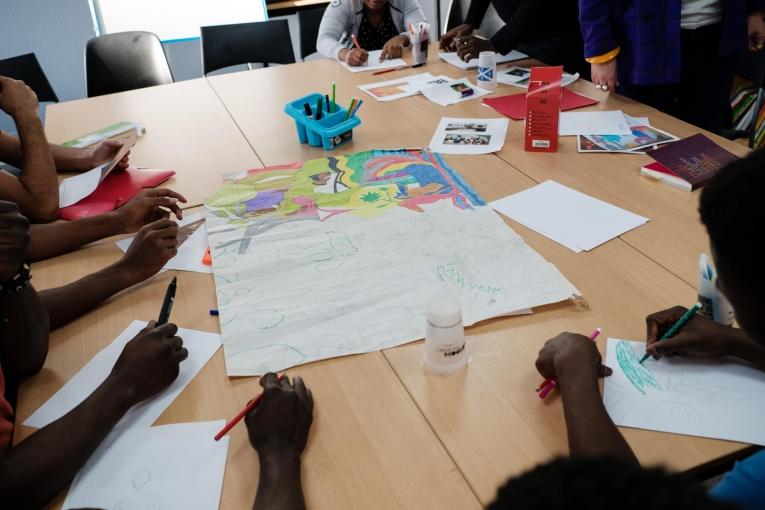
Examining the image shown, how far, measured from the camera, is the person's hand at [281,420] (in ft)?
2.85

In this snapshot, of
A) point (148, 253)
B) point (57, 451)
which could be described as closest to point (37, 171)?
point (148, 253)

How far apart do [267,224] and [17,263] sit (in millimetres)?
544

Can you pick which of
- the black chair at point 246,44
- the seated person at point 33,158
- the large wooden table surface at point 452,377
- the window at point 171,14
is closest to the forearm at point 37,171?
the seated person at point 33,158

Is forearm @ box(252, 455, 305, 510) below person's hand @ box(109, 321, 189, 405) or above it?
below

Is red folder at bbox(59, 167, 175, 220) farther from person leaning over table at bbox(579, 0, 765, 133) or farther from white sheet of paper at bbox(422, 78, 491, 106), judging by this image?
person leaning over table at bbox(579, 0, 765, 133)

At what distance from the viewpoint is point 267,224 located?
4.73ft

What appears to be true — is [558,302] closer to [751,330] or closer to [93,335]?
[751,330]

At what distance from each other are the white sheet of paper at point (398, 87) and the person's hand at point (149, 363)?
57.8 inches

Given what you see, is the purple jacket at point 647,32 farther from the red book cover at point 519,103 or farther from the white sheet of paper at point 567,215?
the white sheet of paper at point 567,215

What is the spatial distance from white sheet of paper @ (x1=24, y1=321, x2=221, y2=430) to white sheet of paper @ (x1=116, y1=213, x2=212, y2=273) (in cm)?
20

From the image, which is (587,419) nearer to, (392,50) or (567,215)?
(567,215)

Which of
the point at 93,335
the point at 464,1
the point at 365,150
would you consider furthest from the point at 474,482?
the point at 464,1

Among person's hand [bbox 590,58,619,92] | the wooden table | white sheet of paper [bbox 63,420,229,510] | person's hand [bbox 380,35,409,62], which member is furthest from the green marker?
person's hand [bbox 380,35,409,62]

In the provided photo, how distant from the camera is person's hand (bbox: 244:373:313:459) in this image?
2.85 ft
